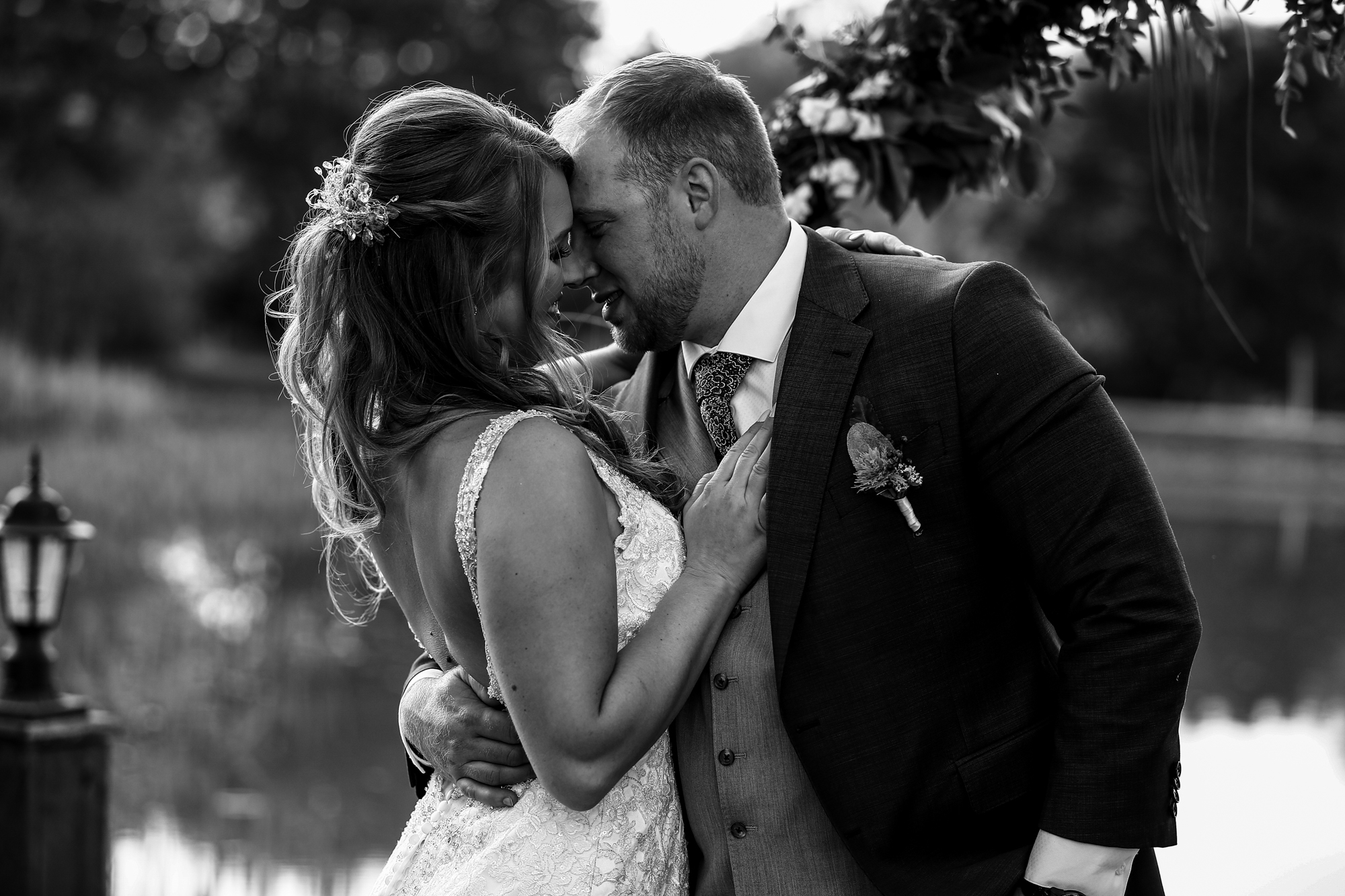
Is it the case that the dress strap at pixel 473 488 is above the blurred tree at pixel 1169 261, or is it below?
above

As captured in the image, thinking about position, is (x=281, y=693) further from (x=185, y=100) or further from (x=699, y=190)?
(x=185, y=100)

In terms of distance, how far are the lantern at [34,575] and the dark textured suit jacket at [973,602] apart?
15.9ft

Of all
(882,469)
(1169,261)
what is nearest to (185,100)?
(1169,261)

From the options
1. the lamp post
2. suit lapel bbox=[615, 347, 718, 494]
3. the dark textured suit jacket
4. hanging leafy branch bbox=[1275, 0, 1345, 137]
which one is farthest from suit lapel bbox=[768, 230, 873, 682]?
the lamp post

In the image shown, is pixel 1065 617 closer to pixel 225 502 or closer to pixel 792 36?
pixel 792 36

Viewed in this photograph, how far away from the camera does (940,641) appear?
2.23m

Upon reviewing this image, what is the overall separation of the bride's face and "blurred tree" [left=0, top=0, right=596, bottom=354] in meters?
23.1

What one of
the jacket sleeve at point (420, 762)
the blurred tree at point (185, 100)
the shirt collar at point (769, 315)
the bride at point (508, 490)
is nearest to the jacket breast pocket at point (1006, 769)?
the bride at point (508, 490)

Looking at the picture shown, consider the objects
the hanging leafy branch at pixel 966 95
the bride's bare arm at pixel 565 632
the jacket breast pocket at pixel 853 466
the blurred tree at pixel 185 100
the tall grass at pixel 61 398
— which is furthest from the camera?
the blurred tree at pixel 185 100

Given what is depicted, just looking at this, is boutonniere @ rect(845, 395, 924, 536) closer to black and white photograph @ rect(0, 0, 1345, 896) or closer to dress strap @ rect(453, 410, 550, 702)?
black and white photograph @ rect(0, 0, 1345, 896)

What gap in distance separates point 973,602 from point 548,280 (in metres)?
0.93

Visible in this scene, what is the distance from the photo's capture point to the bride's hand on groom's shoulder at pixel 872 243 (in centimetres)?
265

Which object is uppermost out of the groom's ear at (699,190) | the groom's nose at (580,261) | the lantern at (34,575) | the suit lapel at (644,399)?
the groom's ear at (699,190)

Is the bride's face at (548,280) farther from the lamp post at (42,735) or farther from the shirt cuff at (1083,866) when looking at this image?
the lamp post at (42,735)
